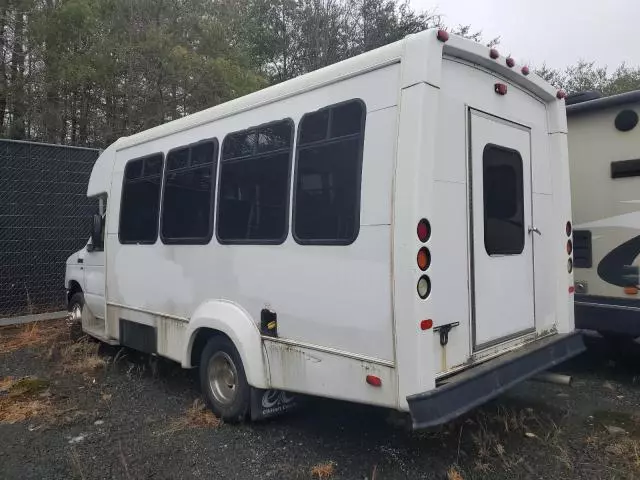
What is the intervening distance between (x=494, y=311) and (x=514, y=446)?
1.02 meters

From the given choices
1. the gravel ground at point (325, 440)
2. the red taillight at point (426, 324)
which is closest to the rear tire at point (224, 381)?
the gravel ground at point (325, 440)

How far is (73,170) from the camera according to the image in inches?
396

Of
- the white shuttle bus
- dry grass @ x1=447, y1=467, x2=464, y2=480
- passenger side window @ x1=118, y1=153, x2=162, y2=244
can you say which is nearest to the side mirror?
passenger side window @ x1=118, y1=153, x2=162, y2=244

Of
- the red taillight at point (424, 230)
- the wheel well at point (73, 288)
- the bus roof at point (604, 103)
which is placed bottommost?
the wheel well at point (73, 288)

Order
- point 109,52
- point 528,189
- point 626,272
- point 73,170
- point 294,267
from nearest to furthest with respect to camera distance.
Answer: point 294,267 < point 528,189 < point 626,272 < point 73,170 < point 109,52

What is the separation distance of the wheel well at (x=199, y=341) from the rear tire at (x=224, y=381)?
0.07 meters

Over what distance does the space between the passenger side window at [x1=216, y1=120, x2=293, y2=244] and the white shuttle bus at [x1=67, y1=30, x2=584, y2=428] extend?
15 millimetres

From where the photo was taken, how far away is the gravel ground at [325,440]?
359 cm

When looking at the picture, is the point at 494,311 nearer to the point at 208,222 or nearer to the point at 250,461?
the point at 250,461

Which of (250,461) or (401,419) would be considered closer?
(250,461)

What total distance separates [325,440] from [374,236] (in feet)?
5.96

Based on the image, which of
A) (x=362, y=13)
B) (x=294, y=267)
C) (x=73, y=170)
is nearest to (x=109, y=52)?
(x=73, y=170)

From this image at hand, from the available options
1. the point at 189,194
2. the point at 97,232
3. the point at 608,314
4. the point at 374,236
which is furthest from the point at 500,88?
the point at 97,232

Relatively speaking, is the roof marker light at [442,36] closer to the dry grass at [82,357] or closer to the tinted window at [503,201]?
the tinted window at [503,201]
